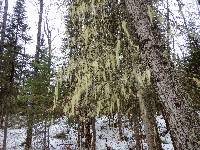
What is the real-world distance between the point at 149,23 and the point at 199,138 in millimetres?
1801

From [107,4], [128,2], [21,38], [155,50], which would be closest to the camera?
[155,50]

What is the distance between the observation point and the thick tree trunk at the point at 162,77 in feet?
14.0

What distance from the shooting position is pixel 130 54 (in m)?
5.21

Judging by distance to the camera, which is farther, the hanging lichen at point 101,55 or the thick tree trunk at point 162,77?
the hanging lichen at point 101,55

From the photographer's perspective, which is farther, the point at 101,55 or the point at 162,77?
the point at 101,55

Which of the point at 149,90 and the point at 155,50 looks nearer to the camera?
the point at 155,50

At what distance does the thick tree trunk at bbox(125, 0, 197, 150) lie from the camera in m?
4.27

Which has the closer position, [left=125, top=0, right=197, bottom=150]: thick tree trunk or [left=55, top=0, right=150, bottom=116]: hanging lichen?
[left=125, top=0, right=197, bottom=150]: thick tree trunk

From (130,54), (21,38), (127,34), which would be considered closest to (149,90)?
(130,54)

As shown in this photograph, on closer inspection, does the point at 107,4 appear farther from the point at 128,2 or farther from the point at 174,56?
the point at 174,56

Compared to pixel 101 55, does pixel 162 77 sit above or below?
below

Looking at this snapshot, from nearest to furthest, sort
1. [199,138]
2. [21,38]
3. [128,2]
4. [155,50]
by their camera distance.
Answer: [199,138] → [155,50] → [128,2] → [21,38]

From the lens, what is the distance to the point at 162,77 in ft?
15.0

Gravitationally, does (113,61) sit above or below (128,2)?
below
